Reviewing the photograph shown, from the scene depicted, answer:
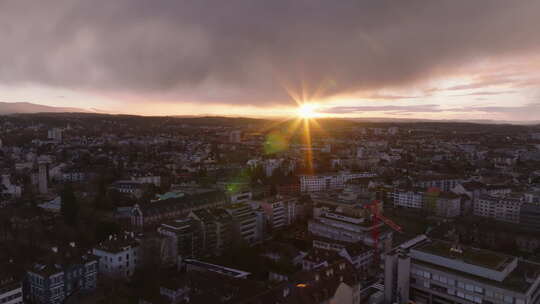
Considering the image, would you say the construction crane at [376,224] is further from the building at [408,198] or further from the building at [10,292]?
the building at [10,292]

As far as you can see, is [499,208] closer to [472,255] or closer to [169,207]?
[472,255]

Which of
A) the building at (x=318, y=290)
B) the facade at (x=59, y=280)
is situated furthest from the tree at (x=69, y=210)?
the building at (x=318, y=290)

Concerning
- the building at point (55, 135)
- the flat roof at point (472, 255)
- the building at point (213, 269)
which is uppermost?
the building at point (55, 135)

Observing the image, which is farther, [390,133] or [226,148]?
[390,133]

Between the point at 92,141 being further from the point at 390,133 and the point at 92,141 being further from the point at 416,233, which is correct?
the point at 390,133

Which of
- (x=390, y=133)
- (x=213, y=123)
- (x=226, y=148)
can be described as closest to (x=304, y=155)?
(x=226, y=148)

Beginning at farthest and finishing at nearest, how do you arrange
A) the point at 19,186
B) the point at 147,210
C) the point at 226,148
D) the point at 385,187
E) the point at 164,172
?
the point at 226,148
the point at 164,172
the point at 385,187
the point at 19,186
the point at 147,210

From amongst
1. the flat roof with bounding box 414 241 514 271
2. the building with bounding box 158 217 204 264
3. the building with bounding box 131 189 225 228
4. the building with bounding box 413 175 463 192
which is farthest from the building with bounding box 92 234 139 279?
the building with bounding box 413 175 463 192
